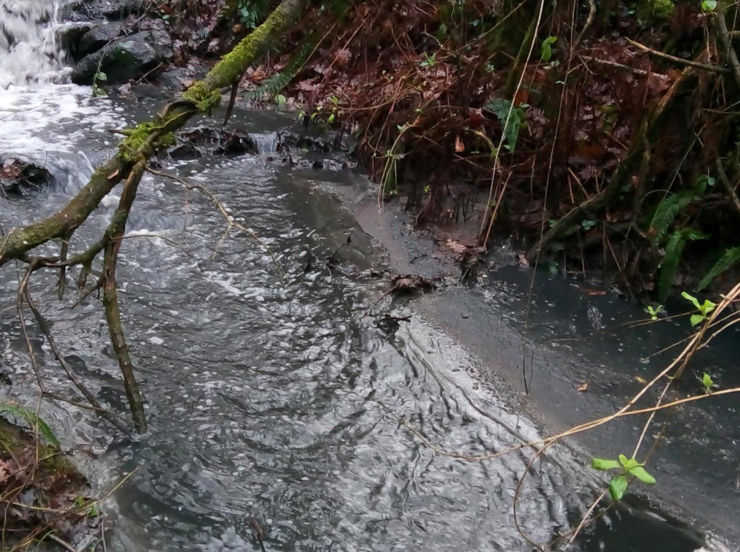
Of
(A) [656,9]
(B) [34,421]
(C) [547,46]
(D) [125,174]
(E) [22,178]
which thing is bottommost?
(E) [22,178]

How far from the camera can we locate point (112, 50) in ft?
33.4

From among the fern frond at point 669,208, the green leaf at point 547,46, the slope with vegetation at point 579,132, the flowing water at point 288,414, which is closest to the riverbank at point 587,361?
the flowing water at point 288,414

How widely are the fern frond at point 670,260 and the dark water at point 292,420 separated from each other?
5.36 ft

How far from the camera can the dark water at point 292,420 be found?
2.99 metres

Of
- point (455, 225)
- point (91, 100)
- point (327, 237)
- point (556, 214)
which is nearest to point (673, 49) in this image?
point (556, 214)

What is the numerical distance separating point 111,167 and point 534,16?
12.6 ft

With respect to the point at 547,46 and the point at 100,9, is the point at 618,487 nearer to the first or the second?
the point at 547,46

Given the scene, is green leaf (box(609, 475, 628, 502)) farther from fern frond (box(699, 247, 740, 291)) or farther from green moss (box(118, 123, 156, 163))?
fern frond (box(699, 247, 740, 291))

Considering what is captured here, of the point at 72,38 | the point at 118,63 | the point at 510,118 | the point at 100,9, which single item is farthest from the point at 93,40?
the point at 510,118

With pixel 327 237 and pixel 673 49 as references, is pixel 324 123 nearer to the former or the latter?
pixel 327 237

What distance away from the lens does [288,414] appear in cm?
362

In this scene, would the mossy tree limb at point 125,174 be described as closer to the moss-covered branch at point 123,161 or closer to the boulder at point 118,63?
the moss-covered branch at point 123,161

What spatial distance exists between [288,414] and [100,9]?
36.2ft

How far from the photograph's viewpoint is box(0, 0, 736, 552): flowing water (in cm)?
299
